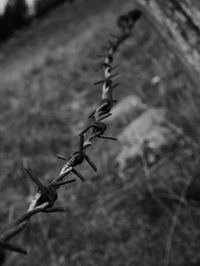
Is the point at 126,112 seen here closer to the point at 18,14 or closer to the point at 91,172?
the point at 91,172

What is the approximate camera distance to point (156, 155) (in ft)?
8.22

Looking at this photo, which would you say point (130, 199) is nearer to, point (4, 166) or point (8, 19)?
point (4, 166)

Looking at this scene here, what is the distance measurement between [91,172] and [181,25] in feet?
6.43

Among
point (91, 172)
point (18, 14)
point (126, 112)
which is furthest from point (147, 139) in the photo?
point (18, 14)

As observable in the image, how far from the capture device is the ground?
77.4 inches

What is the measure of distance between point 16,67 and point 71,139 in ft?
17.7

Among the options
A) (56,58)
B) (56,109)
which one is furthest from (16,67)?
(56,109)

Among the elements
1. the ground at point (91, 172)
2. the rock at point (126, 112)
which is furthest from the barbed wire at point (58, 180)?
the rock at point (126, 112)

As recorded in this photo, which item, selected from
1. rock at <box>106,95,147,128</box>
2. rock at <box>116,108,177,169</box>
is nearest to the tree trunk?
rock at <box>116,108,177,169</box>

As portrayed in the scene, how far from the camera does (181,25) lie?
4.16 feet

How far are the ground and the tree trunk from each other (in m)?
0.26

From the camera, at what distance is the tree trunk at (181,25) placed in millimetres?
1188

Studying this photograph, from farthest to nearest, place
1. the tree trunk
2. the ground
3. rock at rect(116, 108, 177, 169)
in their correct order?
rock at rect(116, 108, 177, 169), the ground, the tree trunk

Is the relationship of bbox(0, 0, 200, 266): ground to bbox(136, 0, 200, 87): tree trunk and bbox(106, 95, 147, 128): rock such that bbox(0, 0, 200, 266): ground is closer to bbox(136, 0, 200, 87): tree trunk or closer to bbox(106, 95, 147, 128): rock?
bbox(106, 95, 147, 128): rock
